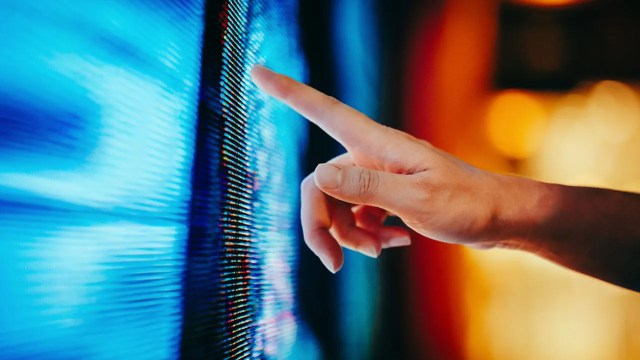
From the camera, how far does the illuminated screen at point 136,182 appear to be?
1.59ft

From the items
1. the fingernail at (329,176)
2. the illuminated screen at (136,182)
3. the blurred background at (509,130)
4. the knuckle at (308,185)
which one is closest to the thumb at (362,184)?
the fingernail at (329,176)

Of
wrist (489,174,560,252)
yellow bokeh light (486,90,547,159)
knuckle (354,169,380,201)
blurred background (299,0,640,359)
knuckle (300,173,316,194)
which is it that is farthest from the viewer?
yellow bokeh light (486,90,547,159)

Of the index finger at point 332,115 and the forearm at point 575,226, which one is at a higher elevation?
the index finger at point 332,115

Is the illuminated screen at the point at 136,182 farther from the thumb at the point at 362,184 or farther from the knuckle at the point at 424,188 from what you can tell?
the knuckle at the point at 424,188

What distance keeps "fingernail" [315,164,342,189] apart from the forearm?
1.31ft

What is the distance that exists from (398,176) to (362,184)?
3.4 inches

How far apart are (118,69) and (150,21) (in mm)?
121

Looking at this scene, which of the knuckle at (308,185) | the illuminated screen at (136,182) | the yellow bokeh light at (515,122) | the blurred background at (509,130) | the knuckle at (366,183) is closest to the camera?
the illuminated screen at (136,182)

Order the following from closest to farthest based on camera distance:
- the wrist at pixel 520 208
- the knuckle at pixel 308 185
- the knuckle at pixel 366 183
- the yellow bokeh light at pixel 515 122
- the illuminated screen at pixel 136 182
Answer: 1. the illuminated screen at pixel 136 182
2. the knuckle at pixel 366 183
3. the wrist at pixel 520 208
4. the knuckle at pixel 308 185
5. the yellow bokeh light at pixel 515 122

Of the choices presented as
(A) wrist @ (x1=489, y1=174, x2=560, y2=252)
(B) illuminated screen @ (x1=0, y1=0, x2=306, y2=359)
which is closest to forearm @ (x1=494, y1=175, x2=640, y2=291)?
(A) wrist @ (x1=489, y1=174, x2=560, y2=252)

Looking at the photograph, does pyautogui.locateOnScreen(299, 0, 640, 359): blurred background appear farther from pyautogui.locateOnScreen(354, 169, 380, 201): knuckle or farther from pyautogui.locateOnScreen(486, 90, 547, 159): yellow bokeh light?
pyautogui.locateOnScreen(354, 169, 380, 201): knuckle

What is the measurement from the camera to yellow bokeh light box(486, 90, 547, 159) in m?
3.80

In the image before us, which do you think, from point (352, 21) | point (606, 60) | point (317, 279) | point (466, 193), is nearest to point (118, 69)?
point (466, 193)

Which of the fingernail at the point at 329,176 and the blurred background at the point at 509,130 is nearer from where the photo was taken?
the fingernail at the point at 329,176
